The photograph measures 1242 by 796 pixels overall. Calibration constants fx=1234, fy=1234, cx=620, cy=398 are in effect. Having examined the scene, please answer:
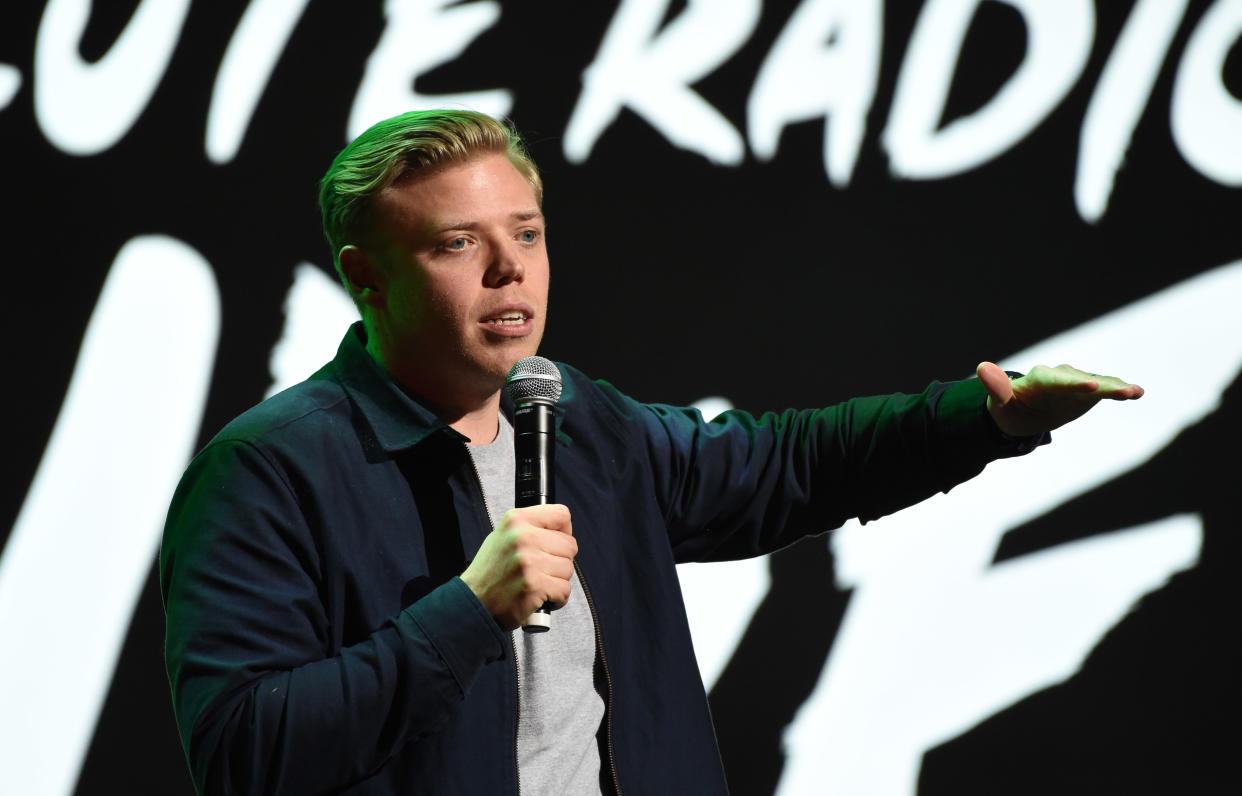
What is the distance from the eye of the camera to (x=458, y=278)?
1.37 m

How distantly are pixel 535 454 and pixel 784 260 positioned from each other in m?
1.32

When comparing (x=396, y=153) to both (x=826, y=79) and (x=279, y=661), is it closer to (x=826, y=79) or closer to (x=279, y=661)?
(x=279, y=661)

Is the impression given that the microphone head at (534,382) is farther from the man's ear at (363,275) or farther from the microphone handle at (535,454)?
the man's ear at (363,275)

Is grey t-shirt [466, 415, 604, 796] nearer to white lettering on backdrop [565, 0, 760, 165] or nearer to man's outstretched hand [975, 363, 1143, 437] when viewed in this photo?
man's outstretched hand [975, 363, 1143, 437]

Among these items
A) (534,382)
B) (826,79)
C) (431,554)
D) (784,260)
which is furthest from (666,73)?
(431,554)

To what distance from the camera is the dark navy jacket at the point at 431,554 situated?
1.12m

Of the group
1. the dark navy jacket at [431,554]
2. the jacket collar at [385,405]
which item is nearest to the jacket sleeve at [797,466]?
the dark navy jacket at [431,554]

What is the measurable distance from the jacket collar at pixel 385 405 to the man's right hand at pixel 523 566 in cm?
21

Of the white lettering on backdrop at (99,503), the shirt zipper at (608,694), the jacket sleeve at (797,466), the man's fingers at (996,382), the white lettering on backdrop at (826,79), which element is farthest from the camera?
the white lettering on backdrop at (826,79)

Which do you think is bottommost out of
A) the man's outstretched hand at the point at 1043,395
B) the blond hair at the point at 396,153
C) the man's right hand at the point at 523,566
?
the man's right hand at the point at 523,566

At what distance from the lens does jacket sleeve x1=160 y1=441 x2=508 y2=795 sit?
110cm

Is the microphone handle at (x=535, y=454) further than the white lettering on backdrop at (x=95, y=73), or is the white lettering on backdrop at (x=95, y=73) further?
the white lettering on backdrop at (x=95, y=73)

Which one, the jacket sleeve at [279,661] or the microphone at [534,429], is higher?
the microphone at [534,429]

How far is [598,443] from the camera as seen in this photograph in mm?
1506
